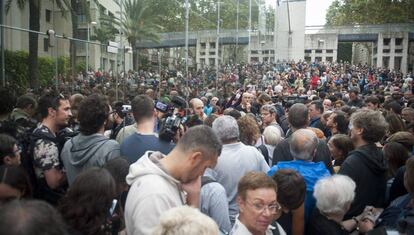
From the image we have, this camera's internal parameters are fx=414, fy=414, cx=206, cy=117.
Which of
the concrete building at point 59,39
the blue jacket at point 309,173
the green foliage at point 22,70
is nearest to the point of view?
the blue jacket at point 309,173

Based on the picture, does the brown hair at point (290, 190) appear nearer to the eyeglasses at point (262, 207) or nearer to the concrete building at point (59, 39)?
the eyeglasses at point (262, 207)

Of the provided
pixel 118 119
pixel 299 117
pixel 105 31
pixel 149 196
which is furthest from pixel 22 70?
pixel 105 31

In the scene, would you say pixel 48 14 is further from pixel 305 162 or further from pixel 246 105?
pixel 305 162

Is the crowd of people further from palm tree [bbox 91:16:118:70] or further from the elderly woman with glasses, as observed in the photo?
palm tree [bbox 91:16:118:70]

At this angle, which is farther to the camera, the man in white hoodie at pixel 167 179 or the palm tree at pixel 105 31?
the palm tree at pixel 105 31

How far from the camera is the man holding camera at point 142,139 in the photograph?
142 inches

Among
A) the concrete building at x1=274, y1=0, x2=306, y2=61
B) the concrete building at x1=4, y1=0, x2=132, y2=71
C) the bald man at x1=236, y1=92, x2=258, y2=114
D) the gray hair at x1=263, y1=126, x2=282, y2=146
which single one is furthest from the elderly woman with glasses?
the concrete building at x1=274, y1=0, x2=306, y2=61

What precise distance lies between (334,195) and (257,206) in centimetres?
74

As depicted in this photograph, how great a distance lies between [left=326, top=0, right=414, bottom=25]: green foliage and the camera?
153 ft

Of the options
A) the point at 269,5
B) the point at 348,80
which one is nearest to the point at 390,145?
the point at 348,80

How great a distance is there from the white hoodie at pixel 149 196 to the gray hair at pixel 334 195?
3.93 ft

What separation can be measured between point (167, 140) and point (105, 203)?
1.43m

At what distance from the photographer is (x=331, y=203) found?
302 centimetres

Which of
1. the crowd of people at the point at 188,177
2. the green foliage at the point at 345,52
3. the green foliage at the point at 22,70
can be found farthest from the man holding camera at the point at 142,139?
the green foliage at the point at 345,52
